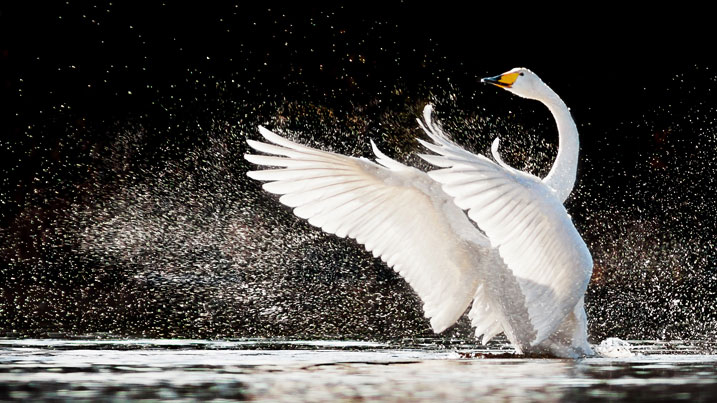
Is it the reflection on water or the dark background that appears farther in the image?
the dark background

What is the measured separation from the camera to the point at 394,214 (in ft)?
27.5

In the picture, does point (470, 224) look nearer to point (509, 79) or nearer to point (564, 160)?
point (564, 160)

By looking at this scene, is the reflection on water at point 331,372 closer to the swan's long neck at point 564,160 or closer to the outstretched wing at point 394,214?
the outstretched wing at point 394,214

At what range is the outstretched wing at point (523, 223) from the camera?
7293 mm

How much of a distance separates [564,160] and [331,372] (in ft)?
8.20

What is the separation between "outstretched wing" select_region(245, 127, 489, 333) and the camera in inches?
320

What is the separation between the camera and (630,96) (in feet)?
63.2

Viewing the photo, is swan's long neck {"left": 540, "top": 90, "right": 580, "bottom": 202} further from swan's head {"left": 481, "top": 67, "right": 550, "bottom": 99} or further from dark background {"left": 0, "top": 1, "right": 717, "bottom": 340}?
dark background {"left": 0, "top": 1, "right": 717, "bottom": 340}

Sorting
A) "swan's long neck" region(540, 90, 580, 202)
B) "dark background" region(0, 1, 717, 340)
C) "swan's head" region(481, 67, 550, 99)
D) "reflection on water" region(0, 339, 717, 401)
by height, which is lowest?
"reflection on water" region(0, 339, 717, 401)

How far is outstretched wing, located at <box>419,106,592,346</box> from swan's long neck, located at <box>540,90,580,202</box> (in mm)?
664

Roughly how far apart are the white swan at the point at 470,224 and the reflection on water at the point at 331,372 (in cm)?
30

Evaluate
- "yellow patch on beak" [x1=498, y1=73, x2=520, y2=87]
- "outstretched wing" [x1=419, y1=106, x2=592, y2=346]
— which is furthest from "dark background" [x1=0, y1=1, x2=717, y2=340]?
"outstretched wing" [x1=419, y1=106, x2=592, y2=346]

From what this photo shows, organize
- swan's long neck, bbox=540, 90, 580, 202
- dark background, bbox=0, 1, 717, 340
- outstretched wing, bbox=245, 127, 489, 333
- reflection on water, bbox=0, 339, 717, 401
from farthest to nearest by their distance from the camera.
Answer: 1. dark background, bbox=0, 1, 717, 340
2. swan's long neck, bbox=540, 90, 580, 202
3. outstretched wing, bbox=245, 127, 489, 333
4. reflection on water, bbox=0, 339, 717, 401

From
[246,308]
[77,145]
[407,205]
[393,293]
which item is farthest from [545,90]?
[77,145]
